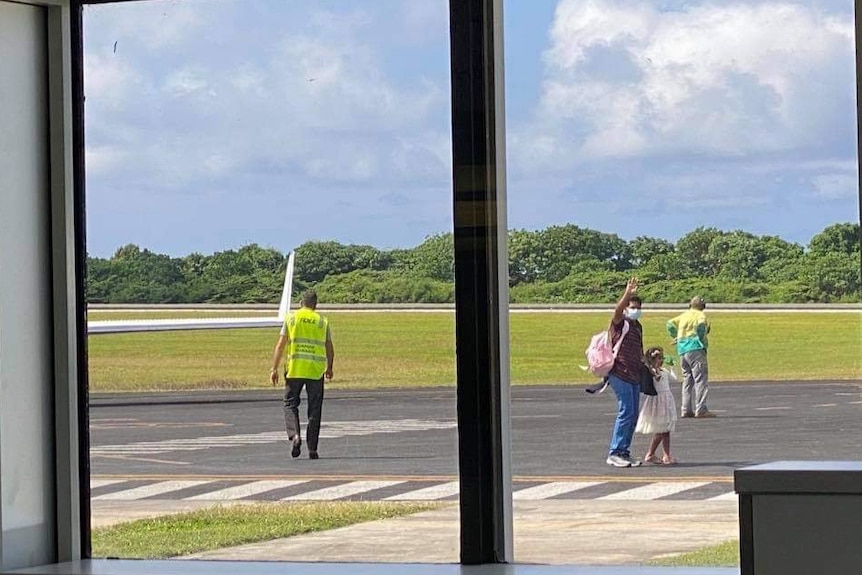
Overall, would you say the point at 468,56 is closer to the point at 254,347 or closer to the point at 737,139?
the point at 737,139

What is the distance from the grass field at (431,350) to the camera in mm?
3818

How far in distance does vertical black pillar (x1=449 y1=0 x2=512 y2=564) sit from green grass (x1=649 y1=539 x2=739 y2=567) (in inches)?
20.0

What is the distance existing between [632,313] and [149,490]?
63.7 inches

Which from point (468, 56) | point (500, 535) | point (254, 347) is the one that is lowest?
point (500, 535)

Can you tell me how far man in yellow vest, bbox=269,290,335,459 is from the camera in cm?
424

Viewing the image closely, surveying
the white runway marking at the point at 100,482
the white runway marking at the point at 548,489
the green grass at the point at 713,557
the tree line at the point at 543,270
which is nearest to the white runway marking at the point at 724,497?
the green grass at the point at 713,557

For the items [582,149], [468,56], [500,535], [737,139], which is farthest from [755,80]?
[500,535]

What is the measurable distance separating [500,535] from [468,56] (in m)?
1.41

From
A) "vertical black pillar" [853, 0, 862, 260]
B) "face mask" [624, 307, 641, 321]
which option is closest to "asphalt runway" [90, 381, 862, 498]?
"face mask" [624, 307, 641, 321]

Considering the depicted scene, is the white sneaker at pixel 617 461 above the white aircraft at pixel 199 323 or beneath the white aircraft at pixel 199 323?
beneath

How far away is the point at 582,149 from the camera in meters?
4.04

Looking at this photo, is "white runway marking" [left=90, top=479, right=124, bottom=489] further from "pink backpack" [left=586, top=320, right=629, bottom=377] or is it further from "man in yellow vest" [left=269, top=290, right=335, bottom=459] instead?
"pink backpack" [left=586, top=320, right=629, bottom=377]

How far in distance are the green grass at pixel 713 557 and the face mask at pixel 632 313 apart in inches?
27.2

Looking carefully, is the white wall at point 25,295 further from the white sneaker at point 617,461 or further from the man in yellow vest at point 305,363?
the white sneaker at point 617,461
